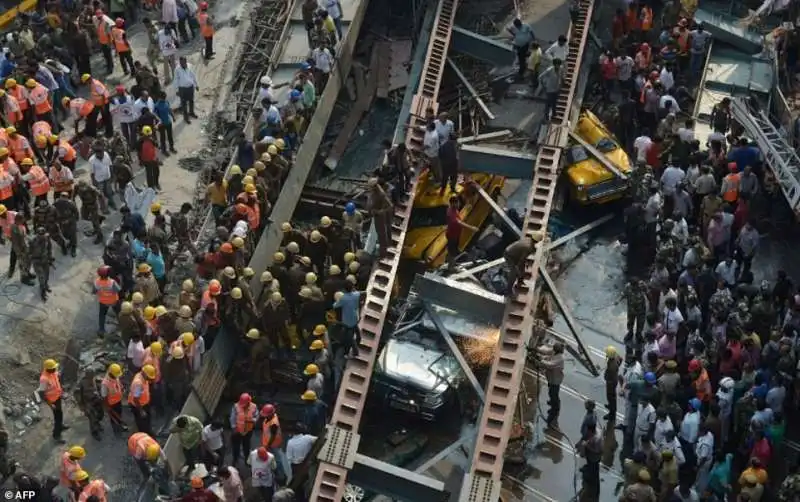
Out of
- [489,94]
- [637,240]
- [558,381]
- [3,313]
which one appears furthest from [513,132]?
[3,313]

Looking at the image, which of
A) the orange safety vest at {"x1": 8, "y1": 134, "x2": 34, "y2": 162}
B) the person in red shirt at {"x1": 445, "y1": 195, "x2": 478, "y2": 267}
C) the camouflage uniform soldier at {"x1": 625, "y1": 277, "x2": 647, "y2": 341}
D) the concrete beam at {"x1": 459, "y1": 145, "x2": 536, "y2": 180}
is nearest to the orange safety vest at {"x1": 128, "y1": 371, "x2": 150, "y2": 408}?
the orange safety vest at {"x1": 8, "y1": 134, "x2": 34, "y2": 162}

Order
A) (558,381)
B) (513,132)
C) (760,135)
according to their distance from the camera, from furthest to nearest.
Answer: (513,132), (760,135), (558,381)

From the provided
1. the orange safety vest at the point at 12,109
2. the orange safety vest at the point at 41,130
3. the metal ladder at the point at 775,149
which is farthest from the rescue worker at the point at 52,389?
the metal ladder at the point at 775,149

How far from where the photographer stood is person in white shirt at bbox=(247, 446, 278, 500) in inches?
873

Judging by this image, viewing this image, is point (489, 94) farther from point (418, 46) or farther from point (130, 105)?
point (130, 105)

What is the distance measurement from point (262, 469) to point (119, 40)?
12.6 meters

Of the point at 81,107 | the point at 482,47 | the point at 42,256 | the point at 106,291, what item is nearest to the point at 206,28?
the point at 81,107

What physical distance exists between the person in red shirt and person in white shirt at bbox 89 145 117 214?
21.7 feet

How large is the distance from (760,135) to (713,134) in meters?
1.39

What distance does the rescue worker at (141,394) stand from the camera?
22.9m

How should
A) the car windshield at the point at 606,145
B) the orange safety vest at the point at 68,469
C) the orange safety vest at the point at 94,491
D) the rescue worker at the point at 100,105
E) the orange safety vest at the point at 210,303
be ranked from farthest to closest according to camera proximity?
the car windshield at the point at 606,145, the rescue worker at the point at 100,105, the orange safety vest at the point at 210,303, the orange safety vest at the point at 68,469, the orange safety vest at the point at 94,491

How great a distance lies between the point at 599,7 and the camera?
1297 inches

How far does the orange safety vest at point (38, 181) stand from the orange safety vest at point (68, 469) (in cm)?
688

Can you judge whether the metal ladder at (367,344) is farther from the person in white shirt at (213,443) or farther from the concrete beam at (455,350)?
the person in white shirt at (213,443)
